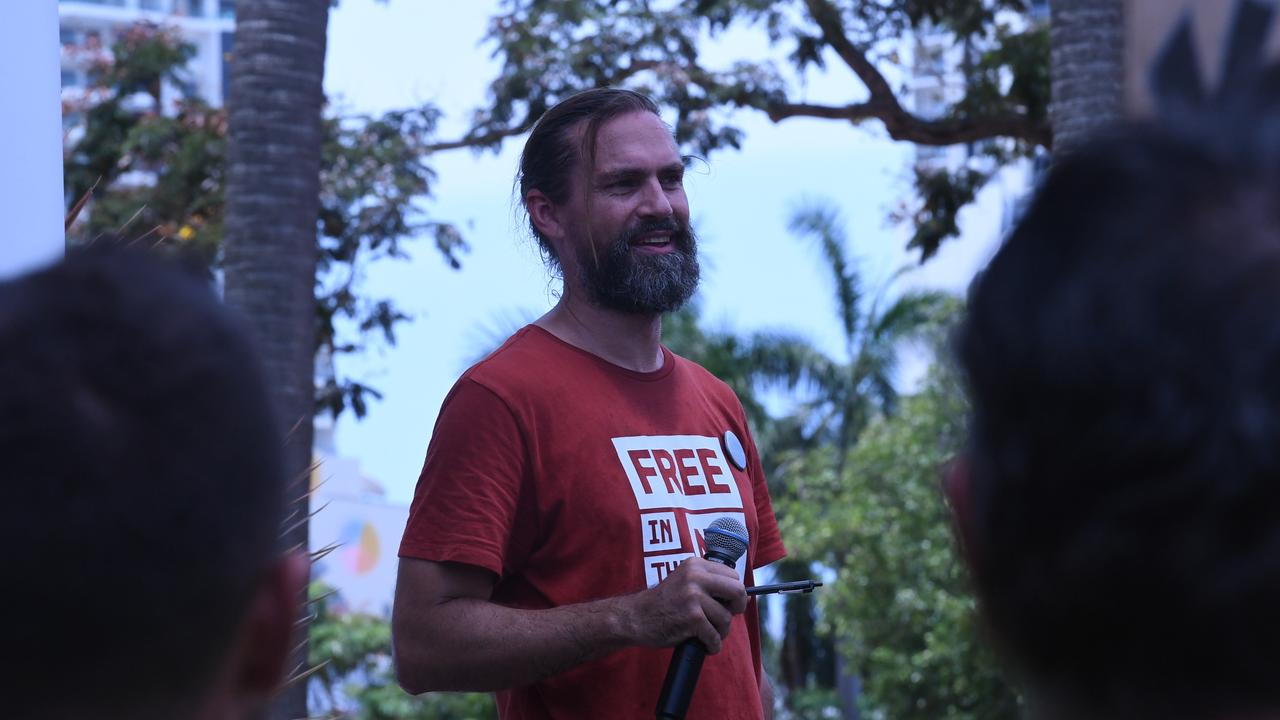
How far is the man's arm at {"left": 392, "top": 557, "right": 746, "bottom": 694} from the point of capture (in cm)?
269

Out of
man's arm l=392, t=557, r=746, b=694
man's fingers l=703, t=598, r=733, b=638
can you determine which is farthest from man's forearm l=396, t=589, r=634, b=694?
man's fingers l=703, t=598, r=733, b=638

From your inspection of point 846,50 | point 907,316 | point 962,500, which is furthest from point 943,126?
point 962,500

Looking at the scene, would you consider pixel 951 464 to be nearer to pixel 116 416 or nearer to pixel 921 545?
pixel 116 416

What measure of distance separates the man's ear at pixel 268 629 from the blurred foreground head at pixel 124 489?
0.09ft

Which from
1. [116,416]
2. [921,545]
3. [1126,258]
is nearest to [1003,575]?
[1126,258]

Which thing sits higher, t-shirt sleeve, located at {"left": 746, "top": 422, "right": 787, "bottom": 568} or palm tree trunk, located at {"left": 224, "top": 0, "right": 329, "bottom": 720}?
palm tree trunk, located at {"left": 224, "top": 0, "right": 329, "bottom": 720}

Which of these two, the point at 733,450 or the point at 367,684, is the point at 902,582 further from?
the point at 733,450

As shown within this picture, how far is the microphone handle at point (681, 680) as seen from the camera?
2.64 metres

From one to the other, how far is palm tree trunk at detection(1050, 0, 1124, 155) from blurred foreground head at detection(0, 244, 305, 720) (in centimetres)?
743

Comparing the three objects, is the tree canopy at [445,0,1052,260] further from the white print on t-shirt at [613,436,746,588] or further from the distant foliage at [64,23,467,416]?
the white print on t-shirt at [613,436,746,588]

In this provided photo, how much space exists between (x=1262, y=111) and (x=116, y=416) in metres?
0.69

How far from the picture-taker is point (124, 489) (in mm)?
929

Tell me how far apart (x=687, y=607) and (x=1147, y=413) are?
187 cm

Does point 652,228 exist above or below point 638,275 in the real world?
above
